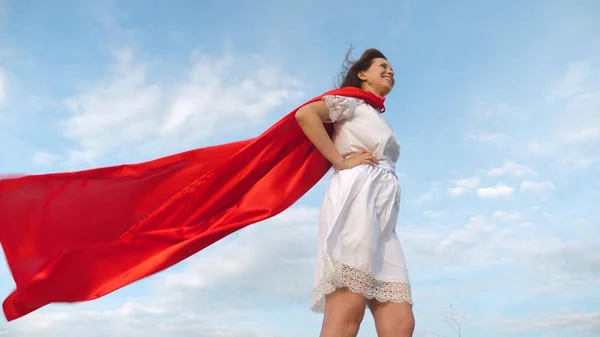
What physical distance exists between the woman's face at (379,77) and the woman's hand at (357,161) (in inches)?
20.9

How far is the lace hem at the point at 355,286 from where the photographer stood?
259 centimetres

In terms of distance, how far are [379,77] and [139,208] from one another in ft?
4.97

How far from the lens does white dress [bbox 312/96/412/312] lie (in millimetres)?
2627

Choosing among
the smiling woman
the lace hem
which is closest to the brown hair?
the smiling woman

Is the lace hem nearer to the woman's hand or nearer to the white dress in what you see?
the white dress

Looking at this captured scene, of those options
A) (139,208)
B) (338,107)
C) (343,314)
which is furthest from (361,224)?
(139,208)

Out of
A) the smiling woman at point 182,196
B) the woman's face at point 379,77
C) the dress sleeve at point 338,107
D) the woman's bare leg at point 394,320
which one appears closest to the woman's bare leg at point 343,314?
the woman's bare leg at point 394,320

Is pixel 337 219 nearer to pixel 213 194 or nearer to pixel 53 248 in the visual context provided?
pixel 213 194

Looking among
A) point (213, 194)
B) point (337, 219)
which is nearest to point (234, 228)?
point (213, 194)

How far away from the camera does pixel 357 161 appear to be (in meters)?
2.93

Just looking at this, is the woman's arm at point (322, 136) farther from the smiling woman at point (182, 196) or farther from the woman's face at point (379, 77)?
the woman's face at point (379, 77)

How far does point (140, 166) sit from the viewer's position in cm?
347

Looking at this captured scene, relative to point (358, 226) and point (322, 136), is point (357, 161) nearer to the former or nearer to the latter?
point (322, 136)

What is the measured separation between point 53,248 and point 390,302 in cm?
183
